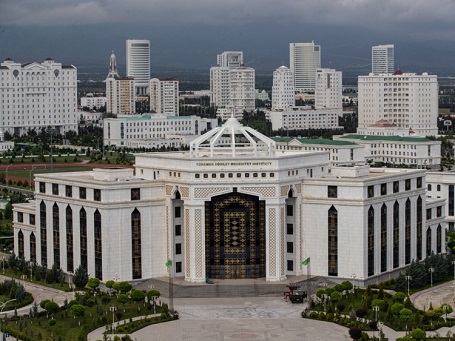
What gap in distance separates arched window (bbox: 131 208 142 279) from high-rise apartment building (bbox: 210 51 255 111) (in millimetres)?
76429

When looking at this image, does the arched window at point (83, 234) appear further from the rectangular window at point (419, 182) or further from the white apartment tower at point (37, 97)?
the white apartment tower at point (37, 97)

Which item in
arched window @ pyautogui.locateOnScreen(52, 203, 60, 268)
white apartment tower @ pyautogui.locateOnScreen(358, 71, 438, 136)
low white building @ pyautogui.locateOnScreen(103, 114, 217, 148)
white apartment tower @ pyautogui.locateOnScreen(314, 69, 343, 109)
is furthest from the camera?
white apartment tower @ pyautogui.locateOnScreen(314, 69, 343, 109)

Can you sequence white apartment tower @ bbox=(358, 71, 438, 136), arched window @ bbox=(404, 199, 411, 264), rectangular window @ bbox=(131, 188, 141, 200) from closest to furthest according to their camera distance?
rectangular window @ bbox=(131, 188, 141, 200) → arched window @ bbox=(404, 199, 411, 264) → white apartment tower @ bbox=(358, 71, 438, 136)

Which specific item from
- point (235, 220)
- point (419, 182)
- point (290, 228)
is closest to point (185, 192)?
point (235, 220)

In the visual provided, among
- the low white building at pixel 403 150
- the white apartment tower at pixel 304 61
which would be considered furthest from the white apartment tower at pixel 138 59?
the low white building at pixel 403 150

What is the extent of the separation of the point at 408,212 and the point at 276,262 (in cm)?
429

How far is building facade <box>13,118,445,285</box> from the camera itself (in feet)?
105

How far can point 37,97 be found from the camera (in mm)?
96125

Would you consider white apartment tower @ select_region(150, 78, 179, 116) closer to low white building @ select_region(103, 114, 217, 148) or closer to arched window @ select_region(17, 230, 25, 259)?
low white building @ select_region(103, 114, 217, 148)

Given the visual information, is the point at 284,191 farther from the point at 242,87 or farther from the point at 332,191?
the point at 242,87

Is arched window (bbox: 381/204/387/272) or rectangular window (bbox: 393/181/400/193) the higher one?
rectangular window (bbox: 393/181/400/193)

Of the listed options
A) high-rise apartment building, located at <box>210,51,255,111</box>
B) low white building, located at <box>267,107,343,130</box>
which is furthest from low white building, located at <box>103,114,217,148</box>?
high-rise apartment building, located at <box>210,51,255,111</box>

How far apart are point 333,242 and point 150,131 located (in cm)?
5537

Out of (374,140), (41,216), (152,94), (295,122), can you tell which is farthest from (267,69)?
(41,216)
